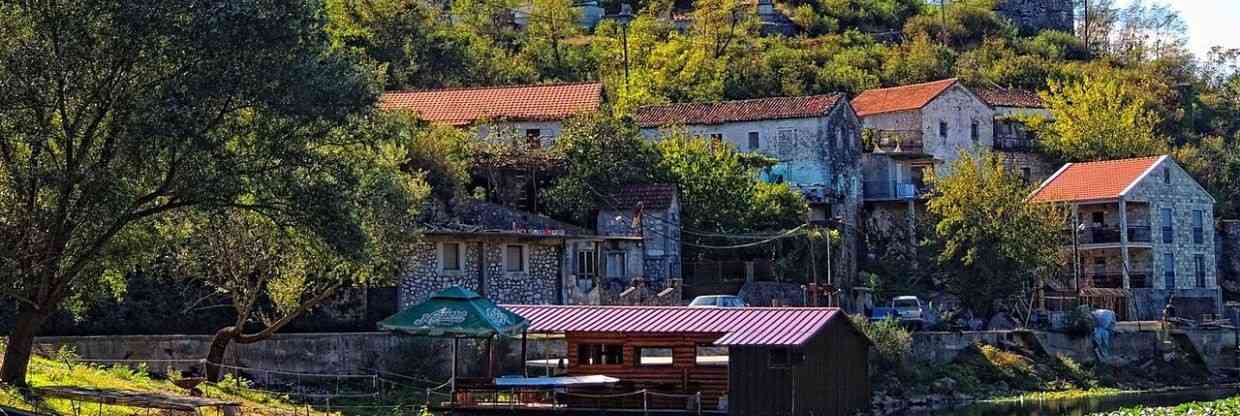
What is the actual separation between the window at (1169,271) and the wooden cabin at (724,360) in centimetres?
3846

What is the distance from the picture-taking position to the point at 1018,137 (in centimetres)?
8662

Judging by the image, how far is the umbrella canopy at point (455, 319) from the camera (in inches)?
1389

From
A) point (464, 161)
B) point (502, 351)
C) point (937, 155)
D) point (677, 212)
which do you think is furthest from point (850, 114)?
point (502, 351)

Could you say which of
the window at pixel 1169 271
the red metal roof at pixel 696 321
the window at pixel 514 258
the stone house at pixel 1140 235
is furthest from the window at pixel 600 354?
the window at pixel 1169 271

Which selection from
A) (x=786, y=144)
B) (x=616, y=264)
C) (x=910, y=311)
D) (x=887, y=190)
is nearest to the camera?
(x=616, y=264)

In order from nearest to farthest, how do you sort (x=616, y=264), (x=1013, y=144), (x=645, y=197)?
(x=616, y=264) < (x=645, y=197) < (x=1013, y=144)

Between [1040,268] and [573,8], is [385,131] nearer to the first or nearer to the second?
[1040,268]

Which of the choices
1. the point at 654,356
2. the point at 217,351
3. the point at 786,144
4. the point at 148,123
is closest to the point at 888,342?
the point at 654,356

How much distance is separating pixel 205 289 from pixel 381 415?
432 inches

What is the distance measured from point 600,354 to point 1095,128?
2027 inches

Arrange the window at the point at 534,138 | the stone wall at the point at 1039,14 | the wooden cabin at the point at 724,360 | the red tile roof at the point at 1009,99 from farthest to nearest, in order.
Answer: the stone wall at the point at 1039,14, the red tile roof at the point at 1009,99, the window at the point at 534,138, the wooden cabin at the point at 724,360

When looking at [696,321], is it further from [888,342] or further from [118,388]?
[888,342]

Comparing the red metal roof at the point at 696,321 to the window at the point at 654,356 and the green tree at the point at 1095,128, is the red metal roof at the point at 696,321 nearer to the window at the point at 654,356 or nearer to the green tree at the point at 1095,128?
the window at the point at 654,356

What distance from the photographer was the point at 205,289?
44.7 m
